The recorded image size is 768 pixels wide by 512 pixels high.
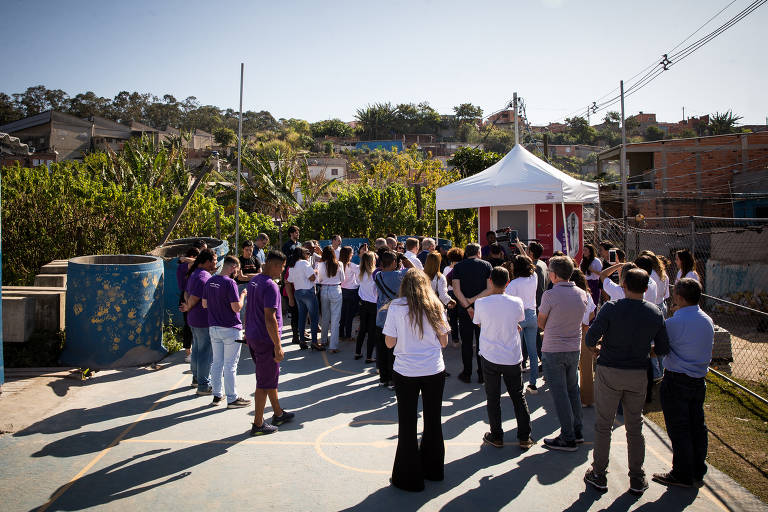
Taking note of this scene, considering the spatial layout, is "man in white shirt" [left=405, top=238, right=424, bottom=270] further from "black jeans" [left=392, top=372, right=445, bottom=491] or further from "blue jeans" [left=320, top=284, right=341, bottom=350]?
"black jeans" [left=392, top=372, right=445, bottom=491]

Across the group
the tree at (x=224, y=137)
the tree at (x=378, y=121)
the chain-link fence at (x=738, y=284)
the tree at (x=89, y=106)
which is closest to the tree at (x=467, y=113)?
the tree at (x=378, y=121)

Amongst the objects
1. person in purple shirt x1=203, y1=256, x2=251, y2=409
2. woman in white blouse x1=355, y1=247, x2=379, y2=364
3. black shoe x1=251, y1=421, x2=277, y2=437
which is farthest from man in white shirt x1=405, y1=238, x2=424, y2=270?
black shoe x1=251, y1=421, x2=277, y2=437

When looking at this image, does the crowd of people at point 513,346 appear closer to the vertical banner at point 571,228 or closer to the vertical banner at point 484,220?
the vertical banner at point 571,228

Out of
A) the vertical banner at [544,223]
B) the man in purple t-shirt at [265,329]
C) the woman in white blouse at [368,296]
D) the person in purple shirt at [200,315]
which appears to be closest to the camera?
the man in purple t-shirt at [265,329]

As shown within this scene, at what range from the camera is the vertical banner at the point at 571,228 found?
13.5 meters

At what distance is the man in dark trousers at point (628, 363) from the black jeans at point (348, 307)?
5550mm

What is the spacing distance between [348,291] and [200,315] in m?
3.39

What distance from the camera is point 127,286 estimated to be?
811 centimetres

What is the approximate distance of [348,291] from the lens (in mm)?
9633

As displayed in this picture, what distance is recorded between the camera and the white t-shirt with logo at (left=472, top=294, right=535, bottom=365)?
5168 mm

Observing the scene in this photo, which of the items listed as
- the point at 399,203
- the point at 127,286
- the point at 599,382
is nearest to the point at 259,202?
the point at 399,203

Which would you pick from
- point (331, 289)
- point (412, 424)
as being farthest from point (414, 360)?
point (331, 289)

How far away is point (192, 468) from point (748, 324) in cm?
1337

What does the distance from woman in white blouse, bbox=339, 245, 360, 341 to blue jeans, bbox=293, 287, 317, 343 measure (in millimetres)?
606
